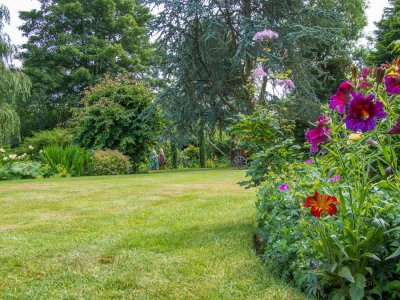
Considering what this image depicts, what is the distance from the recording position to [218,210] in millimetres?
3713

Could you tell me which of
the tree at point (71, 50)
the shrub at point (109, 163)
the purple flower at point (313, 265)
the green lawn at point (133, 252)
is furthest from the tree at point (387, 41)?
the purple flower at point (313, 265)

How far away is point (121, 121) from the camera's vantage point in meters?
11.2

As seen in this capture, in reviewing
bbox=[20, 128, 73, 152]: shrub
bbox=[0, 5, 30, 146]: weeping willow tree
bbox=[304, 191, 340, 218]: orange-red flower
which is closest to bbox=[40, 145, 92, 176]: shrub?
bbox=[0, 5, 30, 146]: weeping willow tree

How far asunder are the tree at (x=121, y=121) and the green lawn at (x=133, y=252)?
6.92 metres

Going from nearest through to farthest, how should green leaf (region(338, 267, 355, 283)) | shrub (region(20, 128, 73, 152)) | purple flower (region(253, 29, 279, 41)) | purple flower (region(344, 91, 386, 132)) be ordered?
purple flower (region(344, 91, 386, 132)) < green leaf (region(338, 267, 355, 283)) < purple flower (region(253, 29, 279, 41)) < shrub (region(20, 128, 73, 152))

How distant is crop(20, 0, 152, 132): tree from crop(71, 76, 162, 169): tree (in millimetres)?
8465

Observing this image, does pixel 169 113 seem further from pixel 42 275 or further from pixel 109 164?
pixel 42 275

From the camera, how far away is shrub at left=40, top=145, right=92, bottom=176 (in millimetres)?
9609

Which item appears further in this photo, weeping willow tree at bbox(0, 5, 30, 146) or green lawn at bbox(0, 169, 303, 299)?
weeping willow tree at bbox(0, 5, 30, 146)

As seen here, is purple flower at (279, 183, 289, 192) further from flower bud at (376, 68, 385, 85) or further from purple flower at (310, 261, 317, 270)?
flower bud at (376, 68, 385, 85)

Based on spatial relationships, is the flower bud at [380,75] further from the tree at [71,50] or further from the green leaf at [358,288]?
the tree at [71,50]

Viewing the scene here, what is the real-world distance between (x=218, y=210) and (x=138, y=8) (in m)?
22.0

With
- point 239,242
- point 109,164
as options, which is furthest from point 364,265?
point 109,164

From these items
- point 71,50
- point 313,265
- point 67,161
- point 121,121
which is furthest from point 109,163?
point 71,50
